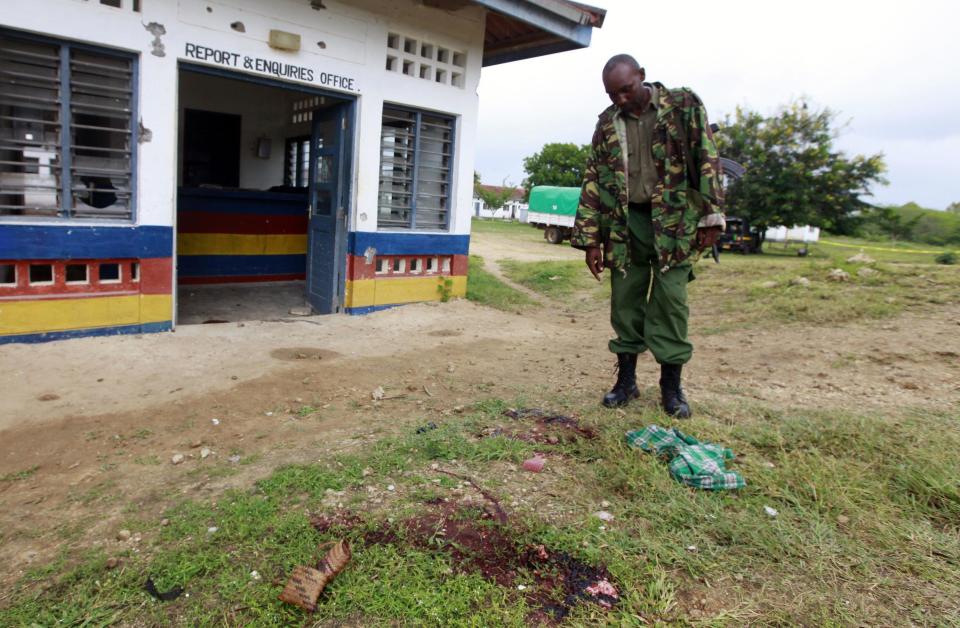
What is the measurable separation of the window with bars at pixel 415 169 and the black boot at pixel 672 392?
4.81 meters

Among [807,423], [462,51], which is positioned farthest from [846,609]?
[462,51]

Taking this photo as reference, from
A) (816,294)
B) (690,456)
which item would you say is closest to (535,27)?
(816,294)

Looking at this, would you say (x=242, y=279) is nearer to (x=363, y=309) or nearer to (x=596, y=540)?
(x=363, y=309)

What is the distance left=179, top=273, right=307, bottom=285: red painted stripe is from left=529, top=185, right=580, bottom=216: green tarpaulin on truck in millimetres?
15131

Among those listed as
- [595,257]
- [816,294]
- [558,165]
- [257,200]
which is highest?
[558,165]

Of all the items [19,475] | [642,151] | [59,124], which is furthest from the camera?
[59,124]

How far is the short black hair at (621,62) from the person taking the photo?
353 centimetres

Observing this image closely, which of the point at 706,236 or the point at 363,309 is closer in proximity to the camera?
the point at 706,236

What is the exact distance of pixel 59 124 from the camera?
5.26 m

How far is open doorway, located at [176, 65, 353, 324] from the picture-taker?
765cm

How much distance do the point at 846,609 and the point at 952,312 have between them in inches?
247

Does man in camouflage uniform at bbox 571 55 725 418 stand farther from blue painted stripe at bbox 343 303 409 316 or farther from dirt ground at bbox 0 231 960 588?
blue painted stripe at bbox 343 303 409 316

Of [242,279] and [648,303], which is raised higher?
[648,303]

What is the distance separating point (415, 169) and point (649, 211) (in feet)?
15.3
